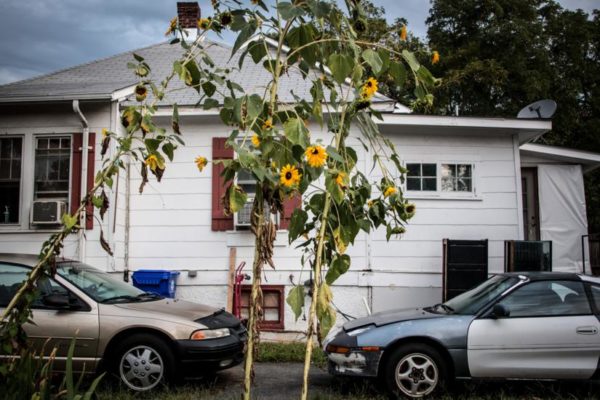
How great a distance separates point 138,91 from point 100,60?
12311 mm

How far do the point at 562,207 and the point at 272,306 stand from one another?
20.9 ft

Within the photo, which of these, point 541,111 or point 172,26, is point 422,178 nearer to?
point 541,111

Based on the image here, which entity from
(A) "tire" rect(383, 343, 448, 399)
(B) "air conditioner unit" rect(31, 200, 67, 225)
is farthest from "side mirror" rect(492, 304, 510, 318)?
(B) "air conditioner unit" rect(31, 200, 67, 225)

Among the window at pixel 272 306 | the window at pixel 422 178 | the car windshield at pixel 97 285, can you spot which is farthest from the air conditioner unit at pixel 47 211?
the window at pixel 422 178

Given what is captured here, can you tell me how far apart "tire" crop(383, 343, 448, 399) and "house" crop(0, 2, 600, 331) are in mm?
4148

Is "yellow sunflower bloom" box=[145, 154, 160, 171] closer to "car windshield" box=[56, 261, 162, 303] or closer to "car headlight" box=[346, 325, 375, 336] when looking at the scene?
"car headlight" box=[346, 325, 375, 336]

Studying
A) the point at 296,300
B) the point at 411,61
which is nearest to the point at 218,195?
→ the point at 296,300

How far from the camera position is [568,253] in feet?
38.3

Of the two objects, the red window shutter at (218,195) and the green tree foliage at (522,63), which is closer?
the red window shutter at (218,195)

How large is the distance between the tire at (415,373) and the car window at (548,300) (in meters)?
1.02

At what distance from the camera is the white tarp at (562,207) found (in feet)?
38.8

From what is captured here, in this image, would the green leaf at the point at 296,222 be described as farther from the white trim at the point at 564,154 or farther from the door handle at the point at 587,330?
the white trim at the point at 564,154

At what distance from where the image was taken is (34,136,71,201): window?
34.5 ft

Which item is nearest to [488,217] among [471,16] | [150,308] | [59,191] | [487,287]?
[487,287]
